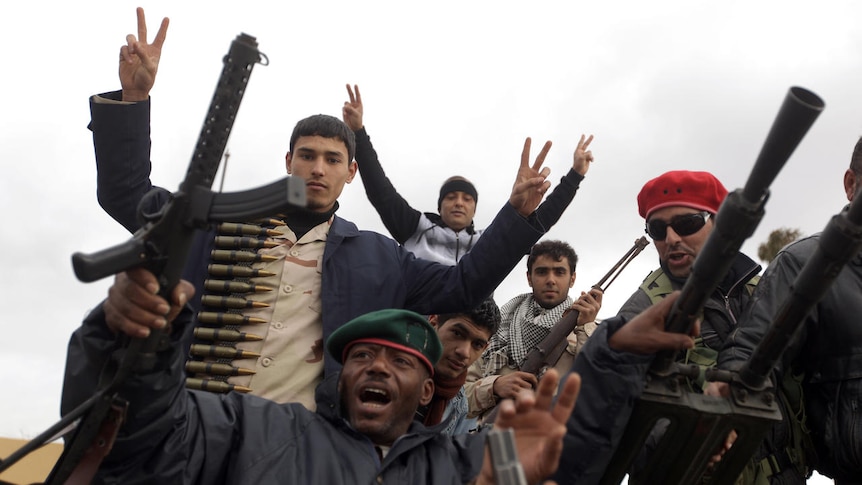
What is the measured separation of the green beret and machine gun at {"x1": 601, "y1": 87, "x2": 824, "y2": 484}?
3.73 ft

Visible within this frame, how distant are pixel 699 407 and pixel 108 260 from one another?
2564mm

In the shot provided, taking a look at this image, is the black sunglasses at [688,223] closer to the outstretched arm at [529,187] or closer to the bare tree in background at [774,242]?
the outstretched arm at [529,187]

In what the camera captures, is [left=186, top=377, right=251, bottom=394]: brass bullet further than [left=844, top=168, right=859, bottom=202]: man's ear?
No

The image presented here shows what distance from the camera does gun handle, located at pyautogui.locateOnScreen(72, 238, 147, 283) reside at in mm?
2900

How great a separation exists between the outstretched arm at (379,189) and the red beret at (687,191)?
2.58m

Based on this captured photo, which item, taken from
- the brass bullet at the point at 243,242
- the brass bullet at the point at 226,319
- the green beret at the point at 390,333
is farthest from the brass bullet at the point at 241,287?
the green beret at the point at 390,333

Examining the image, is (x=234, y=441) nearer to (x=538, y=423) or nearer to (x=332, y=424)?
(x=332, y=424)

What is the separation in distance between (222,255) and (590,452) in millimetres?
2583

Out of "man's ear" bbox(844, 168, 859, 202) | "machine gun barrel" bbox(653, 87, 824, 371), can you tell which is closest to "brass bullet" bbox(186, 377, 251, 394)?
"machine gun barrel" bbox(653, 87, 824, 371)

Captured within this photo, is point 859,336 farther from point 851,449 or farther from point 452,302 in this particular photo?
point 452,302

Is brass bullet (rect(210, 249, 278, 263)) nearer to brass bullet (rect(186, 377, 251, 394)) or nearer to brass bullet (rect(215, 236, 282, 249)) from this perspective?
brass bullet (rect(215, 236, 282, 249))

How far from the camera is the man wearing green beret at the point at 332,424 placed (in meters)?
3.36

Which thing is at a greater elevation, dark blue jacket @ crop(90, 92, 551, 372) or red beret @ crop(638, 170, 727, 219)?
red beret @ crop(638, 170, 727, 219)

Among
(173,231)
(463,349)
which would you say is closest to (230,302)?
(463,349)
